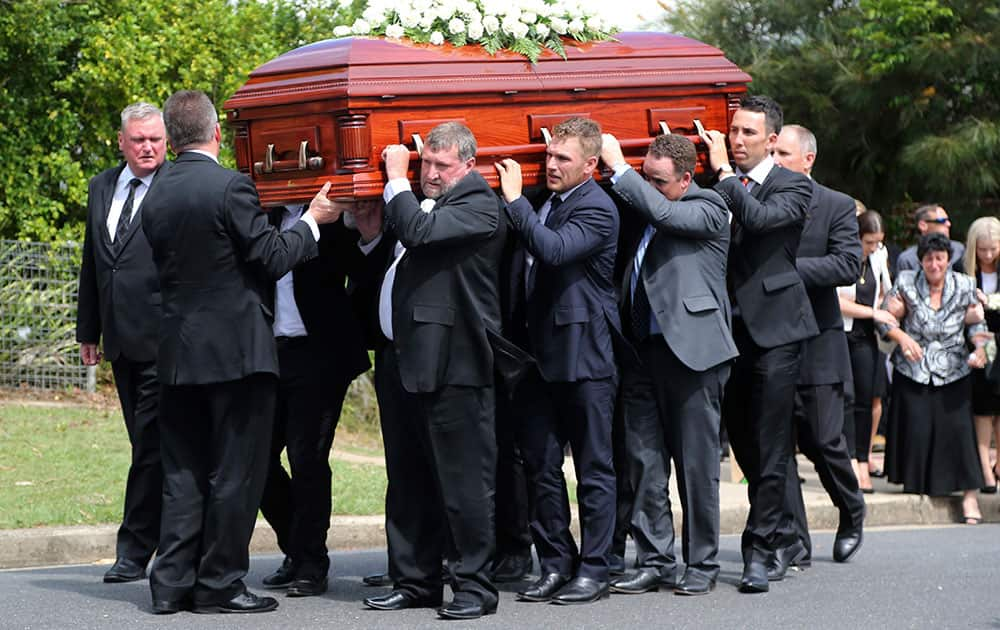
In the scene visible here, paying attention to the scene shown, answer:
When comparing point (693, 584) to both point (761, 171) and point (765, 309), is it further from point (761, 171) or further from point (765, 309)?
point (761, 171)

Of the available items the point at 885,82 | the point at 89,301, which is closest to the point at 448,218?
the point at 89,301

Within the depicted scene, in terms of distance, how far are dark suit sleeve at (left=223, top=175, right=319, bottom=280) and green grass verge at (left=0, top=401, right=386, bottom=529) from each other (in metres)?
2.76

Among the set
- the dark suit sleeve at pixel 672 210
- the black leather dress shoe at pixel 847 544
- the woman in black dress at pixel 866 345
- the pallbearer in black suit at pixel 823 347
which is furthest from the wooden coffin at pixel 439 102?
the woman in black dress at pixel 866 345

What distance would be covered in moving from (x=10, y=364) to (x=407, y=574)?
26.2 ft

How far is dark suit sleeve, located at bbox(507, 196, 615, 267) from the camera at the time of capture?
6652 millimetres

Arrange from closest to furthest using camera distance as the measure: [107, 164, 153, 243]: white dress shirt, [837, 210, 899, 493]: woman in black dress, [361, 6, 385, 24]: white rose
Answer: [361, 6, 385, 24]: white rose < [107, 164, 153, 243]: white dress shirt < [837, 210, 899, 493]: woman in black dress

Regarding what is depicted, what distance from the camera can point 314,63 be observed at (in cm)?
707

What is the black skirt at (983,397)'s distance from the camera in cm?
1067

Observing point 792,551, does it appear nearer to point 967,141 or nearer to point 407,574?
point 407,574

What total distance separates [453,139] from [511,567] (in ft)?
7.13

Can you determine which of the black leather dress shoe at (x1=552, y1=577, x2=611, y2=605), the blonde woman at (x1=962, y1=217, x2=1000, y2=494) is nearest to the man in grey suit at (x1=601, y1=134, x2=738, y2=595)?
the black leather dress shoe at (x1=552, y1=577, x2=611, y2=605)

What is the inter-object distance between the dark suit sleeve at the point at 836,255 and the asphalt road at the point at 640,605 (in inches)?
56.0

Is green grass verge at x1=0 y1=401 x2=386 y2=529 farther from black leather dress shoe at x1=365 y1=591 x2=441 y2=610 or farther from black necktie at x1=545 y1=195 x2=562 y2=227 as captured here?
black necktie at x1=545 y1=195 x2=562 y2=227

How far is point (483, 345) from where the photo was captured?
21.4 feet
